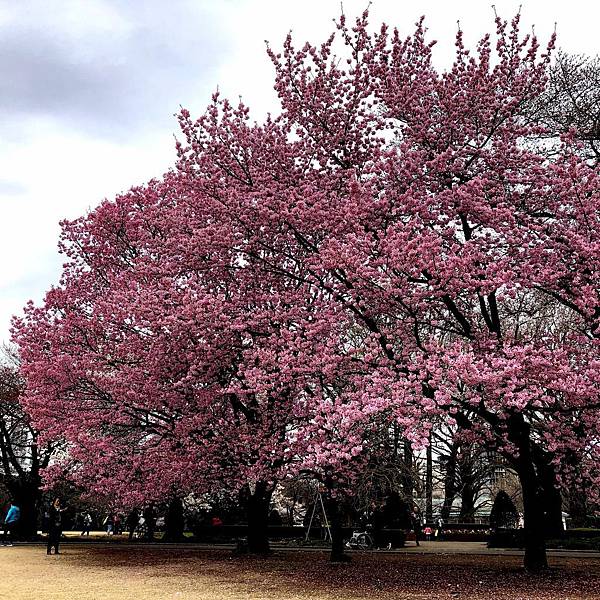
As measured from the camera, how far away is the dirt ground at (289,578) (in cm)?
1167

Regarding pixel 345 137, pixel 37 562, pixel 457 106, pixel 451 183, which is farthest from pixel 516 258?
pixel 37 562

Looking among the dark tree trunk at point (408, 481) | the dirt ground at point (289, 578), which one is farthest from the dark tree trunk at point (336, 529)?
the dark tree trunk at point (408, 481)

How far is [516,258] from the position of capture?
14.2m

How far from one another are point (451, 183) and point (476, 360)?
4.36m

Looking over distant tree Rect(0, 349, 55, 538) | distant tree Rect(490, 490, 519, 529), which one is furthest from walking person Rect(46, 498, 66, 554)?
distant tree Rect(490, 490, 519, 529)

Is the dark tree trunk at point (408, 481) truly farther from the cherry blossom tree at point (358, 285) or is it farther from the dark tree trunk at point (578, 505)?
the cherry blossom tree at point (358, 285)

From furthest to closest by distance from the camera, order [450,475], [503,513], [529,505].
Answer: [450,475], [503,513], [529,505]

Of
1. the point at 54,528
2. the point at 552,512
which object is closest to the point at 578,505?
the point at 552,512

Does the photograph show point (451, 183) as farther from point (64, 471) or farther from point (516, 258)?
point (64, 471)

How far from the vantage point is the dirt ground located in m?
11.7

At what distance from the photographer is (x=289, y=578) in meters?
14.4

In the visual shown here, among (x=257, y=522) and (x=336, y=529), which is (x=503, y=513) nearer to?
(x=257, y=522)

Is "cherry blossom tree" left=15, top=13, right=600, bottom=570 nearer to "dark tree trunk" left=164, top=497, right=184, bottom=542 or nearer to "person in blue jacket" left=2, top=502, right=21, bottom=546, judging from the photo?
"person in blue jacket" left=2, top=502, right=21, bottom=546

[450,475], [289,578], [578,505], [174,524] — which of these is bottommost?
[289,578]
